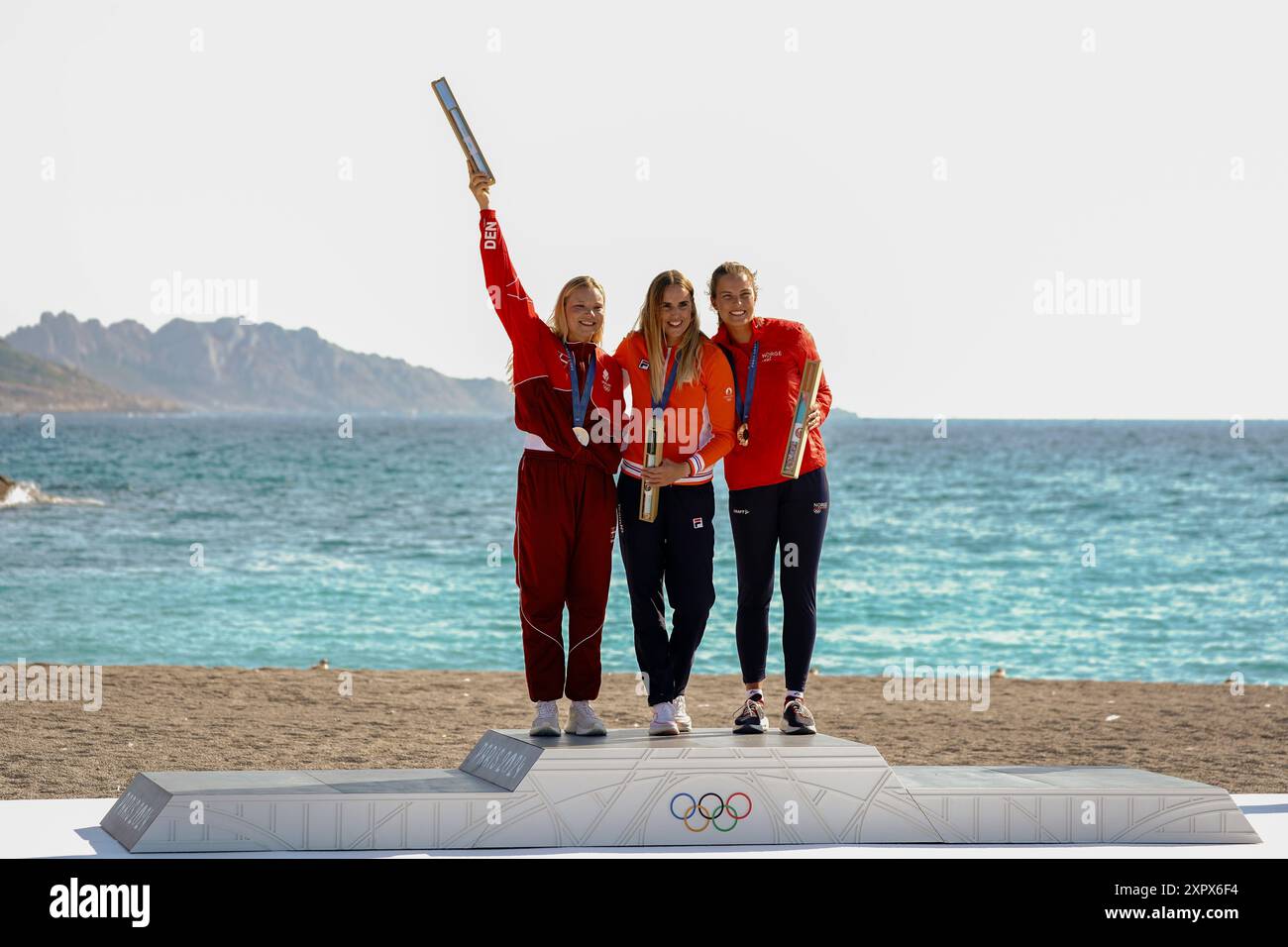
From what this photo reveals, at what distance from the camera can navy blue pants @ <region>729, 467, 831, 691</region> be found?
5.94 meters

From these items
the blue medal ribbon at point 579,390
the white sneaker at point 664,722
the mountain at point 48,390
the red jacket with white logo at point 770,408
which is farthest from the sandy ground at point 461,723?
the mountain at point 48,390

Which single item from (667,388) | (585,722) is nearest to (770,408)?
(667,388)

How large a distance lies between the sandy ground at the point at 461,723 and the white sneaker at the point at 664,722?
3597 millimetres

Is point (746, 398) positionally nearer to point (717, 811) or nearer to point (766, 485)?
point (766, 485)

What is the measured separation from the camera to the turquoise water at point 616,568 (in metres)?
20.2

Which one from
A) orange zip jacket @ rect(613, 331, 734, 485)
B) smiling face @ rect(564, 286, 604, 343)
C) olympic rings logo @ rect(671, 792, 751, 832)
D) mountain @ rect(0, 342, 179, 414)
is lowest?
olympic rings logo @ rect(671, 792, 751, 832)

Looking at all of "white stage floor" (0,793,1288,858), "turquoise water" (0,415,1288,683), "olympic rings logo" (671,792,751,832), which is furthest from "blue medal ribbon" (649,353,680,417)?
"turquoise water" (0,415,1288,683)

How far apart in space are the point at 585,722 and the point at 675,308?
1.57 m

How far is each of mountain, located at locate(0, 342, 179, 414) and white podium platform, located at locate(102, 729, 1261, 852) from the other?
12171 cm

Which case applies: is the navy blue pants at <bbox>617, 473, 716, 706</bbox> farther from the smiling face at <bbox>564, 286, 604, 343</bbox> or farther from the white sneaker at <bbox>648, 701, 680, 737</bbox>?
the smiling face at <bbox>564, 286, 604, 343</bbox>

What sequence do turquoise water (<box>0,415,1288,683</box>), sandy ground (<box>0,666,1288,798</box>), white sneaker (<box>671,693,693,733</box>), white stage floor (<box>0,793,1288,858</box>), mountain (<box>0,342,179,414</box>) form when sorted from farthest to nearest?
mountain (<box>0,342,179,414</box>)
turquoise water (<box>0,415,1288,683</box>)
sandy ground (<box>0,666,1288,798</box>)
white sneaker (<box>671,693,693,733</box>)
white stage floor (<box>0,793,1288,858</box>)

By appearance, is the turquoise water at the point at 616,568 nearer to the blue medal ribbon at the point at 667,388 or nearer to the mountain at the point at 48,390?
the blue medal ribbon at the point at 667,388
